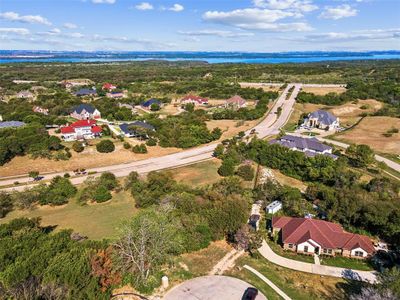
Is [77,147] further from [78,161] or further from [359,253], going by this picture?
[359,253]

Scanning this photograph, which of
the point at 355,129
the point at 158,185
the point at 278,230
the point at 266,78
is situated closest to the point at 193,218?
the point at 278,230

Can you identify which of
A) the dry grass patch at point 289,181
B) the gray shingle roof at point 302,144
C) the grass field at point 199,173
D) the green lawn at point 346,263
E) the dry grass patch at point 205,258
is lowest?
the grass field at point 199,173

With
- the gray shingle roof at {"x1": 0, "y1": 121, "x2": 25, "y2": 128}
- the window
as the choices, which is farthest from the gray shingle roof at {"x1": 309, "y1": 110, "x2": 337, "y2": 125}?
the gray shingle roof at {"x1": 0, "y1": 121, "x2": 25, "y2": 128}

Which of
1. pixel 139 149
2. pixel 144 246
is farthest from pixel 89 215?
pixel 139 149

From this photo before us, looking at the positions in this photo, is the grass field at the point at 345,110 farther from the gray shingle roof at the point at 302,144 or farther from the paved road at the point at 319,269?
the paved road at the point at 319,269

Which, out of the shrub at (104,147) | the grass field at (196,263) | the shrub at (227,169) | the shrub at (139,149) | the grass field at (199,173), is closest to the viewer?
the grass field at (196,263)

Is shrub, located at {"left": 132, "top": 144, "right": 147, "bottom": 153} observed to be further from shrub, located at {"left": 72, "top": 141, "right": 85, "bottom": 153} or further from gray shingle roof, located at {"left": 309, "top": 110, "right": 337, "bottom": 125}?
gray shingle roof, located at {"left": 309, "top": 110, "right": 337, "bottom": 125}

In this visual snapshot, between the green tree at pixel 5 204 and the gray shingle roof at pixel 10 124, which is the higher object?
the gray shingle roof at pixel 10 124

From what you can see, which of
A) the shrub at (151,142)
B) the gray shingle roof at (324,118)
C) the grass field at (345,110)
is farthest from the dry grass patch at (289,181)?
the gray shingle roof at (324,118)
